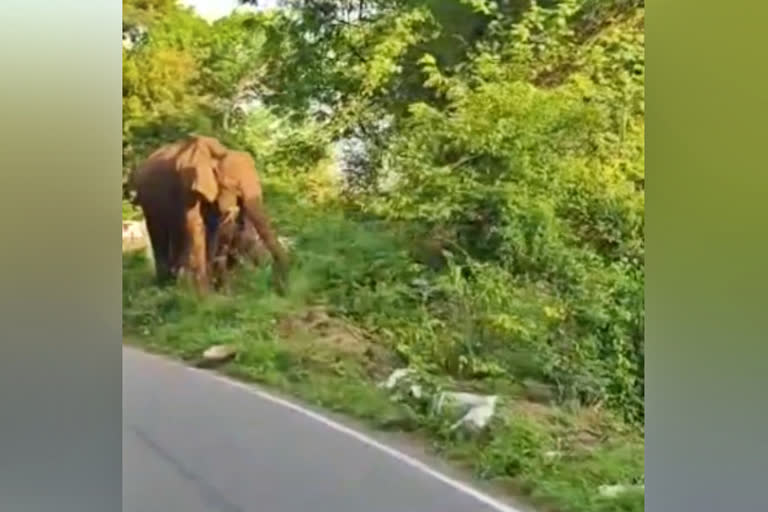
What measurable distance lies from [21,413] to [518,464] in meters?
1.60

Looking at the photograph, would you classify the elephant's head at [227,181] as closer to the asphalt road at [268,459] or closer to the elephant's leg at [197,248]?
the elephant's leg at [197,248]

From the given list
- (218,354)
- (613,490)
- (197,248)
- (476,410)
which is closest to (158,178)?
(197,248)

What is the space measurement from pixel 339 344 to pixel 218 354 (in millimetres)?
410

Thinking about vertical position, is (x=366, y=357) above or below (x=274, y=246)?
below

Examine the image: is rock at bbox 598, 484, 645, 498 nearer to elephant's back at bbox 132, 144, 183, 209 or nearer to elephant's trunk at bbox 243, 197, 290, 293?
elephant's trunk at bbox 243, 197, 290, 293

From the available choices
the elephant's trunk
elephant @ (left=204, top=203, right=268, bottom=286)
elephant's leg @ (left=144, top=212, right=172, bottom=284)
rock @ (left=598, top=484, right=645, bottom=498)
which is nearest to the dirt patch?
the elephant's trunk

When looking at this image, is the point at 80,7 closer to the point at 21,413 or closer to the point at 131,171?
the point at 131,171

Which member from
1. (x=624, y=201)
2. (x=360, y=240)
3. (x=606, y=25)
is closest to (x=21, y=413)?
(x=360, y=240)

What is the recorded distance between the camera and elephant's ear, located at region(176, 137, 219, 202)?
9.58 ft

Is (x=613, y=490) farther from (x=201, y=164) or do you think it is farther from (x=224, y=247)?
(x=201, y=164)

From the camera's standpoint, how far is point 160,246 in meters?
2.89

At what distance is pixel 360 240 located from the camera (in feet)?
9.68

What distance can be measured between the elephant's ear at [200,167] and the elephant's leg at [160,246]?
0.55 feet

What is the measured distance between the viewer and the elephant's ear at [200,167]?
9.58 feet
